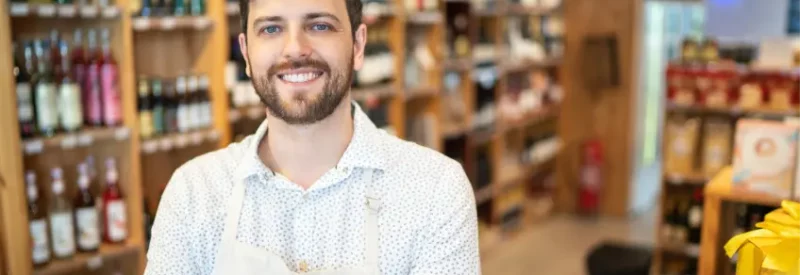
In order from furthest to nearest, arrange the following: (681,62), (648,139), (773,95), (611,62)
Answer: (648,139) < (611,62) < (681,62) < (773,95)

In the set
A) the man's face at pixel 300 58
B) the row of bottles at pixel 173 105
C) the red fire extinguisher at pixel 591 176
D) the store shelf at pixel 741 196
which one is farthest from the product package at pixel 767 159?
the red fire extinguisher at pixel 591 176

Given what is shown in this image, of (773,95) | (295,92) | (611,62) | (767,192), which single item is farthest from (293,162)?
(611,62)

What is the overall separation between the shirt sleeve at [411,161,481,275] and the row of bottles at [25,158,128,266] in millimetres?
1621

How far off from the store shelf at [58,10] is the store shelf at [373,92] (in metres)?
1.34

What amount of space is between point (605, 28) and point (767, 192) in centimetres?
360

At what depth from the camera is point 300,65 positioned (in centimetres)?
168

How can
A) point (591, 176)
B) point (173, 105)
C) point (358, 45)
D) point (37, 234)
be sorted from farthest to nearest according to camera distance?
point (591, 176) < point (173, 105) < point (37, 234) < point (358, 45)

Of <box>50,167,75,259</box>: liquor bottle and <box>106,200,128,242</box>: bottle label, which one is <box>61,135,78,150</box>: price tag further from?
<box>106,200,128,242</box>: bottle label

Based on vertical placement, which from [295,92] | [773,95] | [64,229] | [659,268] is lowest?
[659,268]

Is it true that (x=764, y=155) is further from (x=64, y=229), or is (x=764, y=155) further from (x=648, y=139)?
(x=648, y=139)

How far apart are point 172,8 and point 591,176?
3941 mm

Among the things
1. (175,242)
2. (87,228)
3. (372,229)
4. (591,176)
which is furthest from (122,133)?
(591,176)

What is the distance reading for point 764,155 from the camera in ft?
8.29

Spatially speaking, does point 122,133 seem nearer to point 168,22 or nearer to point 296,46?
point 168,22
